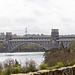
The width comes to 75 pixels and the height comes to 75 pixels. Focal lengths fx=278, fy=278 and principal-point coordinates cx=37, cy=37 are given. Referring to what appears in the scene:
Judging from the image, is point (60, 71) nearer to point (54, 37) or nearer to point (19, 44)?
point (19, 44)

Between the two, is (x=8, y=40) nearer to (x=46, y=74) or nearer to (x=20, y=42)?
(x=20, y=42)

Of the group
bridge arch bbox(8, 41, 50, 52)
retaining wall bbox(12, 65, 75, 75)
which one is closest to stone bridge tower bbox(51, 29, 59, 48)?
bridge arch bbox(8, 41, 50, 52)

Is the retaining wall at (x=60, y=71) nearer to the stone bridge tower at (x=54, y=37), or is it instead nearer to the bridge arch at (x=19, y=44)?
the bridge arch at (x=19, y=44)

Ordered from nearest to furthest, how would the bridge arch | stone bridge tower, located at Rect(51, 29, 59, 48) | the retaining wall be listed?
the retaining wall, the bridge arch, stone bridge tower, located at Rect(51, 29, 59, 48)

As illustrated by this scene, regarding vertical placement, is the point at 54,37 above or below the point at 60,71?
below

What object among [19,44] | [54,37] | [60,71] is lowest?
[19,44]

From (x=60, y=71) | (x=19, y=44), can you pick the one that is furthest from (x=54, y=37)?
(x=60, y=71)

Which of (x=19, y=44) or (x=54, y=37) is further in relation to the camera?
(x=54, y=37)

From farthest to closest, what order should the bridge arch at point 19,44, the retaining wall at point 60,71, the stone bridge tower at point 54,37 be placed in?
1. the stone bridge tower at point 54,37
2. the bridge arch at point 19,44
3. the retaining wall at point 60,71

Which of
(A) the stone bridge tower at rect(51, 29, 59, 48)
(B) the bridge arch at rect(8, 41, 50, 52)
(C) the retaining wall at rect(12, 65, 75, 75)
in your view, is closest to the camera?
(C) the retaining wall at rect(12, 65, 75, 75)

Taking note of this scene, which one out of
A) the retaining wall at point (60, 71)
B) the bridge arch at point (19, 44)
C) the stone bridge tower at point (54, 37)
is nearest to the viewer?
the retaining wall at point (60, 71)

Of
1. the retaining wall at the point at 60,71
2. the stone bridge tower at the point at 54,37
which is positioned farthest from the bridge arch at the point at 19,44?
the retaining wall at the point at 60,71

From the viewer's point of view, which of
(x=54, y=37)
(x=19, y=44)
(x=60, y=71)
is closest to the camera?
(x=60, y=71)

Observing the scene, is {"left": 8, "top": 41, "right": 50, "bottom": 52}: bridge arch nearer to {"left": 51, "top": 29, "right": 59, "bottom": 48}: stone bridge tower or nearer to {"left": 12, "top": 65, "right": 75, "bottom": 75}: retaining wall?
{"left": 51, "top": 29, "right": 59, "bottom": 48}: stone bridge tower
